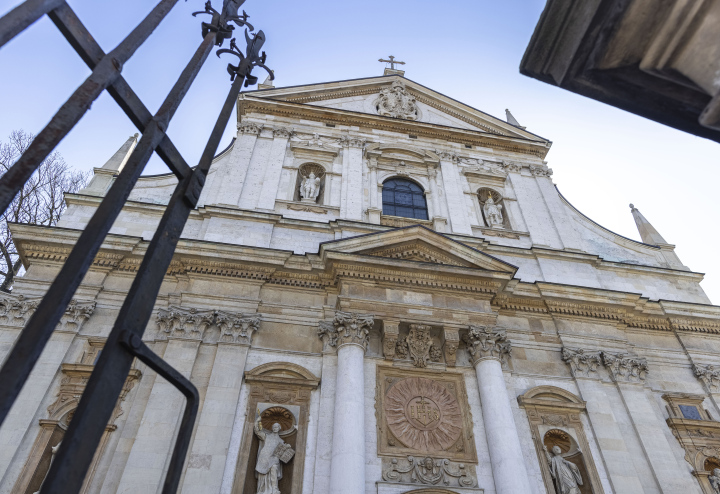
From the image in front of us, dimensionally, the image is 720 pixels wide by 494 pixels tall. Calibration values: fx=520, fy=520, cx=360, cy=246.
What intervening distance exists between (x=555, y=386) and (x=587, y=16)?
975 cm

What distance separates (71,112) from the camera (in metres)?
2.23

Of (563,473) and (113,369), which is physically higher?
(563,473)

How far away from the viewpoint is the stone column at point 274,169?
13234mm

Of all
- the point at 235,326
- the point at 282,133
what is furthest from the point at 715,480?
the point at 282,133

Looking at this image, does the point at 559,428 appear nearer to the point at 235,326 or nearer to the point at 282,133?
the point at 235,326

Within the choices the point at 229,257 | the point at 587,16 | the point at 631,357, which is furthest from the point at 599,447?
the point at 587,16

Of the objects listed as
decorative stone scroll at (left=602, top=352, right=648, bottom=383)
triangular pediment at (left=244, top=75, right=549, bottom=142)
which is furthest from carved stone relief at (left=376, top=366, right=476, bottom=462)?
triangular pediment at (left=244, top=75, right=549, bottom=142)

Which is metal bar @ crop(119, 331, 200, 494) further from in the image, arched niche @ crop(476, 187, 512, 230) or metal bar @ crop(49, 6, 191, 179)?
arched niche @ crop(476, 187, 512, 230)

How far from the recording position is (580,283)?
12.9 metres

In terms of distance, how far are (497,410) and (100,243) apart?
870 cm

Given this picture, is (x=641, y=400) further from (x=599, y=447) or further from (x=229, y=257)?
(x=229, y=257)

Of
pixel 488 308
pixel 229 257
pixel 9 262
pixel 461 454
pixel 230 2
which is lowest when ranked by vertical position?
pixel 461 454

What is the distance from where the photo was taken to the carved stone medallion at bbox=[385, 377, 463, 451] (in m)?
9.43

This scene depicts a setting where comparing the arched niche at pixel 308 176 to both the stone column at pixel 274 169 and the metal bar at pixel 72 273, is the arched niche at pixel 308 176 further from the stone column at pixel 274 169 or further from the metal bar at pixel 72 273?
the metal bar at pixel 72 273
